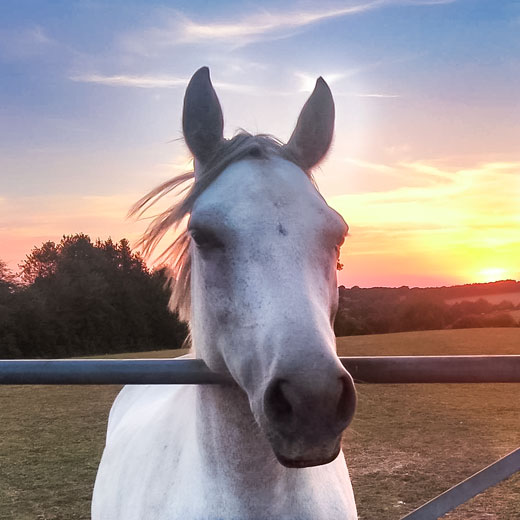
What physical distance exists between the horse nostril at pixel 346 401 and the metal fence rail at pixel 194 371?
0.31 meters

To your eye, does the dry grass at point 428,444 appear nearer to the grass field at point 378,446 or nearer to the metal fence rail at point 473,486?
the grass field at point 378,446

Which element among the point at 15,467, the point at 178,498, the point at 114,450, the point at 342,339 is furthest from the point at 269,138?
the point at 342,339

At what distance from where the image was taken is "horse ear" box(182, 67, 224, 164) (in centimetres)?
180

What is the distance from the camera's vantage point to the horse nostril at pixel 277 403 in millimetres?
1271

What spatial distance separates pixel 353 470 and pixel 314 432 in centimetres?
572

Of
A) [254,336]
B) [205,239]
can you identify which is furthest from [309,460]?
[205,239]

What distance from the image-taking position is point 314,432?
1241 millimetres

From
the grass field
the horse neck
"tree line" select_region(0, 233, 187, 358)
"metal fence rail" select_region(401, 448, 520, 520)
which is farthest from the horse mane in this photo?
"tree line" select_region(0, 233, 187, 358)

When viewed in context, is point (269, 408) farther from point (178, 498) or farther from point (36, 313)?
point (36, 313)

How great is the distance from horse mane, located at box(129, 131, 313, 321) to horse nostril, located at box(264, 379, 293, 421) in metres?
0.75

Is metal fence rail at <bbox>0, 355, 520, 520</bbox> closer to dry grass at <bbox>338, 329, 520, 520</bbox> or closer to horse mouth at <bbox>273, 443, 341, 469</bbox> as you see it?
horse mouth at <bbox>273, 443, 341, 469</bbox>

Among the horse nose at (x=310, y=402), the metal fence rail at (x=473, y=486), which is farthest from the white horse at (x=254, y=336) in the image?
the metal fence rail at (x=473, y=486)

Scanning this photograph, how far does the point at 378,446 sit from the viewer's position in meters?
7.77

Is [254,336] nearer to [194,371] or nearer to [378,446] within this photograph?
[194,371]
